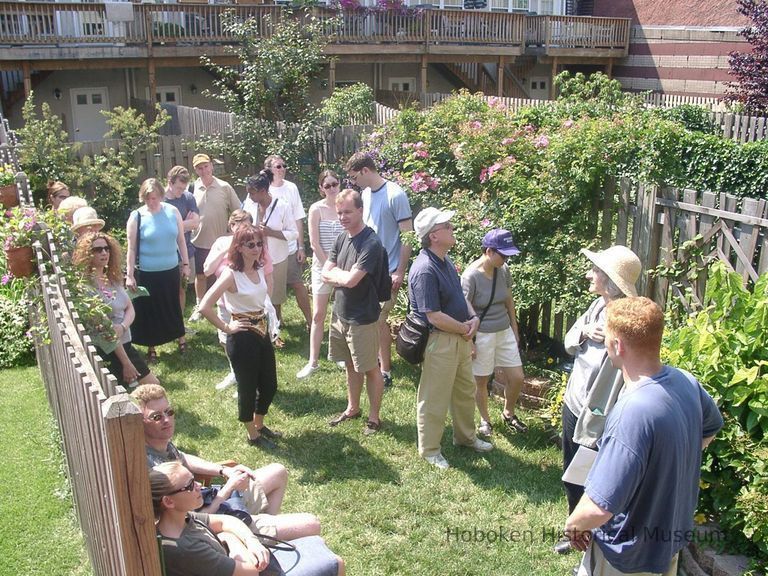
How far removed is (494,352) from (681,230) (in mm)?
1675

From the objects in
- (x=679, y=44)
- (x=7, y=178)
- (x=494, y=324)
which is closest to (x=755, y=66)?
(x=679, y=44)

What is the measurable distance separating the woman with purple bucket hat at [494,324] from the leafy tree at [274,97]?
616 centimetres

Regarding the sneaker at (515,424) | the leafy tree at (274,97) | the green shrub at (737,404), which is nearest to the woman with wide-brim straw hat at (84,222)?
the sneaker at (515,424)

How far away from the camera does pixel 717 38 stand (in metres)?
23.9

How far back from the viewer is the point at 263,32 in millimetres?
19844

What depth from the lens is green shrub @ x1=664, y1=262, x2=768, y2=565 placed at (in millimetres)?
3677

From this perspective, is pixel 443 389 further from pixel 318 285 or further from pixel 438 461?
pixel 318 285

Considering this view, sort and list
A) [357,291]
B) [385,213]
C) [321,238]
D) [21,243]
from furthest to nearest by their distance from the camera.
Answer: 1. [321,238]
2. [385,213]
3. [357,291]
4. [21,243]

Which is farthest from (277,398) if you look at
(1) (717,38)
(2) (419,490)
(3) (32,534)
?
(1) (717,38)

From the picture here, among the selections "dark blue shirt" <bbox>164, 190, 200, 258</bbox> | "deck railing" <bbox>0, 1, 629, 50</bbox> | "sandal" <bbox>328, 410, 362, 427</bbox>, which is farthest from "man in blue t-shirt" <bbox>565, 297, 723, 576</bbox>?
"deck railing" <bbox>0, 1, 629, 50</bbox>

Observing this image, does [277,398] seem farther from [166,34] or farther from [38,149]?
[166,34]

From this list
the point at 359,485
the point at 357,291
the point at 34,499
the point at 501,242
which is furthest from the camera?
the point at 357,291

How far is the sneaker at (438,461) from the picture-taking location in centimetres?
531

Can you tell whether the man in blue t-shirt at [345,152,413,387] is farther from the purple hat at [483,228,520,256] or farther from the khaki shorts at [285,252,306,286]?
the khaki shorts at [285,252,306,286]
